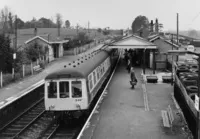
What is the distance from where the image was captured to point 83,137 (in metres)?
10.5

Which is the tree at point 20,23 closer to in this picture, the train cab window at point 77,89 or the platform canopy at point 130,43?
the platform canopy at point 130,43

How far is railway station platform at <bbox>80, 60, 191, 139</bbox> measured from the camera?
35.6ft

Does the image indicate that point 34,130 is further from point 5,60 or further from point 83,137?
point 5,60

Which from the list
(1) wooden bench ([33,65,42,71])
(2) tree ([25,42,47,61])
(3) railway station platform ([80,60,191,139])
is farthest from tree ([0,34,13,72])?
(3) railway station platform ([80,60,191,139])

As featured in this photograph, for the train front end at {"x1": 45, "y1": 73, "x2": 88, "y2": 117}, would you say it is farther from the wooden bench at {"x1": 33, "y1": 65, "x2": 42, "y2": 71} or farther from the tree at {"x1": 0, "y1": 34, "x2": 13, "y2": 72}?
the wooden bench at {"x1": 33, "y1": 65, "x2": 42, "y2": 71}

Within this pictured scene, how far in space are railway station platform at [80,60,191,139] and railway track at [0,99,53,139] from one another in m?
3.11

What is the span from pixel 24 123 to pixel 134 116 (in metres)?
5.62

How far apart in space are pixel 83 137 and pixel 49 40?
27838 mm

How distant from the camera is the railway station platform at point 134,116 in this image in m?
10.8

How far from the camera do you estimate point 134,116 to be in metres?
13.3

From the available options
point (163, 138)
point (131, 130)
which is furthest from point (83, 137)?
point (163, 138)

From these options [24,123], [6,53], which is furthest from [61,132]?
[6,53]

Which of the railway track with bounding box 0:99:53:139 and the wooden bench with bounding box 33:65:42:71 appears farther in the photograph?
the wooden bench with bounding box 33:65:42:71

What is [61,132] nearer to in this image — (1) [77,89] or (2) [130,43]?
(1) [77,89]
